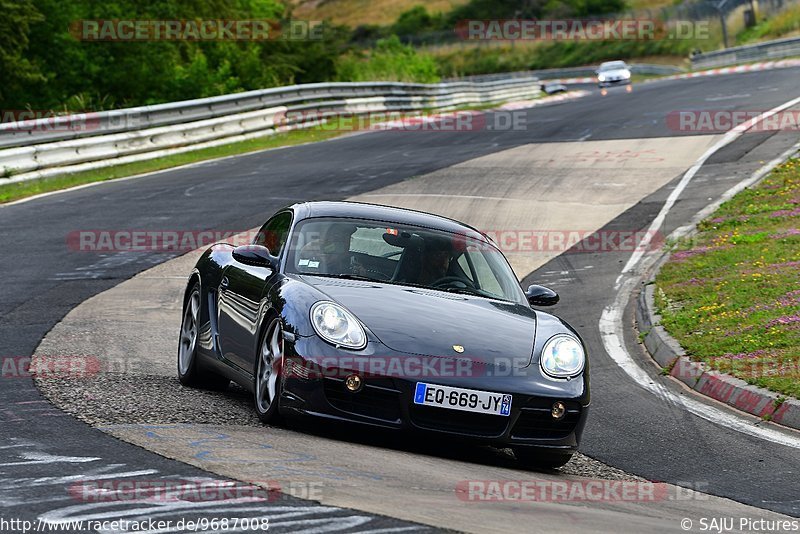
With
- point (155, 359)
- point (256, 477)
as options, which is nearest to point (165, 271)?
point (155, 359)

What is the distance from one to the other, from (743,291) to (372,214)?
18.1 feet

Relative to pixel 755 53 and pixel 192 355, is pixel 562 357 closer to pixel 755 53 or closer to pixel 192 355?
→ pixel 192 355

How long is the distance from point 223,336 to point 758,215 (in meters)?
10.9

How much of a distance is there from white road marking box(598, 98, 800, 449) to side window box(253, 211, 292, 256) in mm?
3274

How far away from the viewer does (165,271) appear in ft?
47.1

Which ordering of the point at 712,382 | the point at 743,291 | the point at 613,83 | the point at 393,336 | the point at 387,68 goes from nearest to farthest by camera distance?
the point at 393,336
the point at 712,382
the point at 743,291
the point at 387,68
the point at 613,83

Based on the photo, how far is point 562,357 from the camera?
7.36m

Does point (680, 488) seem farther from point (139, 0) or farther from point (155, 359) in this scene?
point (139, 0)

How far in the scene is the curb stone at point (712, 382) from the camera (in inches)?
347

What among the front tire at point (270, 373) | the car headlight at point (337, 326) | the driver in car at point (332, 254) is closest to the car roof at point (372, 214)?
the driver in car at point (332, 254)

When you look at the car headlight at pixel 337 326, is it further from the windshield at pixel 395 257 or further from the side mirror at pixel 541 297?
the side mirror at pixel 541 297

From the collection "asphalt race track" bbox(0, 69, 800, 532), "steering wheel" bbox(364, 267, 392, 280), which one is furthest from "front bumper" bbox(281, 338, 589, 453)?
"steering wheel" bbox(364, 267, 392, 280)

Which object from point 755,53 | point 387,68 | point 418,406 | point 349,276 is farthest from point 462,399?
point 755,53

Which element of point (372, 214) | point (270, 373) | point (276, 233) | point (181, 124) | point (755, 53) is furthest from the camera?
point (755, 53)
